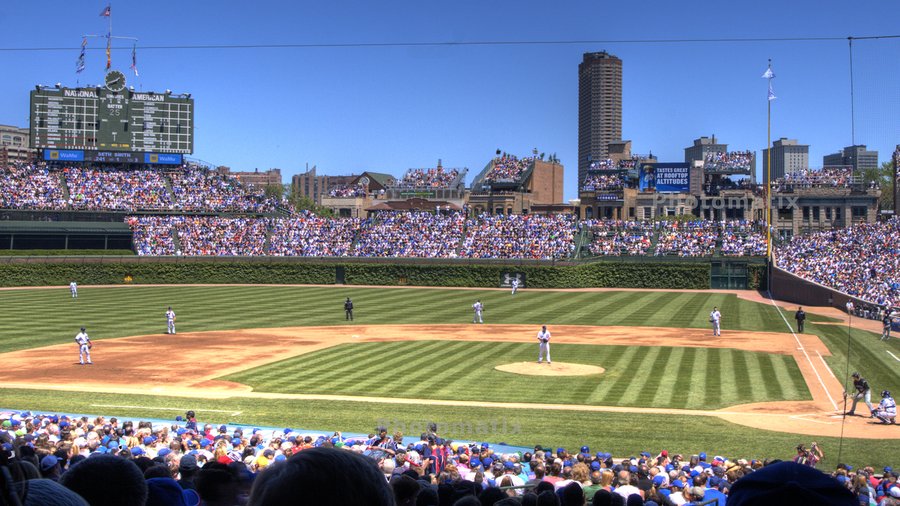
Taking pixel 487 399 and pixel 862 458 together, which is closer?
pixel 862 458

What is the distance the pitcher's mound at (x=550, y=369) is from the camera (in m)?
28.2

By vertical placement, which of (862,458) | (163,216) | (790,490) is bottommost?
(862,458)

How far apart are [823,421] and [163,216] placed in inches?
2793

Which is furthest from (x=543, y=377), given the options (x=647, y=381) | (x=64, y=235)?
(x=64, y=235)

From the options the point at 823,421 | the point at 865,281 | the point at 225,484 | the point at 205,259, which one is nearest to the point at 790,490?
the point at 225,484

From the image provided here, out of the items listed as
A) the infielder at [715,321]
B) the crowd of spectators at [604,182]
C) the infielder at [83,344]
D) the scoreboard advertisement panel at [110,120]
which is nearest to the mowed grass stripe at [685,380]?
the infielder at [715,321]

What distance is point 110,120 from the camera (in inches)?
3265

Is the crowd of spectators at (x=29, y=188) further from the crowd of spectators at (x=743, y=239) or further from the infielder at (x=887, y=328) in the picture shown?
the infielder at (x=887, y=328)

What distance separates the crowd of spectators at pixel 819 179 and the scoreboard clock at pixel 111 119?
7562 cm

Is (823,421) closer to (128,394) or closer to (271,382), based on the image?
(271,382)

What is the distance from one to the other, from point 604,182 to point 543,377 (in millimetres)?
99287

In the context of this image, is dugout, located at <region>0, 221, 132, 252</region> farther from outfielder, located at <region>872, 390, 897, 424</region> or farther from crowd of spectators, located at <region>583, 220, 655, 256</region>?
outfielder, located at <region>872, 390, 897, 424</region>

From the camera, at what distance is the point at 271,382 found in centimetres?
2669

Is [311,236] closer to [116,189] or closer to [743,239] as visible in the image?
[116,189]
